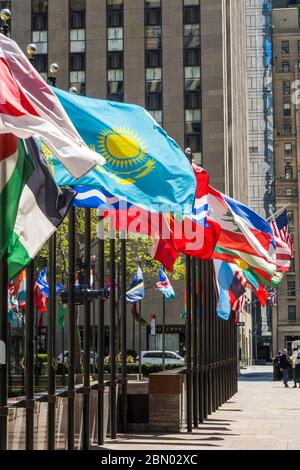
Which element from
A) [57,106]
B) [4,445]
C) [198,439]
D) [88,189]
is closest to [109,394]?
[198,439]

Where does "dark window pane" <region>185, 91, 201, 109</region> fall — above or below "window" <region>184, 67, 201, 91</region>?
below

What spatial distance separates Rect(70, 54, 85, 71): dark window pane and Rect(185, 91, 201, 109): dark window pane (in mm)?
8942

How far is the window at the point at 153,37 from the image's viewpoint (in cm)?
7700

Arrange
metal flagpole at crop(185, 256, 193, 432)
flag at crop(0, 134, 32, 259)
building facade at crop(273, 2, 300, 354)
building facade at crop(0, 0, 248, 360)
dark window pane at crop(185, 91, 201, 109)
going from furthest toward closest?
building facade at crop(273, 2, 300, 354)
dark window pane at crop(185, 91, 201, 109)
building facade at crop(0, 0, 248, 360)
metal flagpole at crop(185, 256, 193, 432)
flag at crop(0, 134, 32, 259)

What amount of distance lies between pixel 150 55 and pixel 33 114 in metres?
69.4

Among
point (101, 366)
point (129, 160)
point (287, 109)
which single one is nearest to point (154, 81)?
point (101, 366)

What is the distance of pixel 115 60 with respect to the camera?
77188 mm

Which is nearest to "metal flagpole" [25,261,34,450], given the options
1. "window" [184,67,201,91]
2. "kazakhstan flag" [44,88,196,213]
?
"kazakhstan flag" [44,88,196,213]

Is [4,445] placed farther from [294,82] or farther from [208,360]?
[294,82]

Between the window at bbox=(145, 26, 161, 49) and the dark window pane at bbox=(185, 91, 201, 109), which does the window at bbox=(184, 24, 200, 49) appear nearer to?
the window at bbox=(145, 26, 161, 49)

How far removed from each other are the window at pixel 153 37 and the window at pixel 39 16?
335 inches

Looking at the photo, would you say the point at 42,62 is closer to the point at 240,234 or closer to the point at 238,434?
the point at 240,234

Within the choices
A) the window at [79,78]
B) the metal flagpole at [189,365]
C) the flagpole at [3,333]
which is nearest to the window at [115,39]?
the window at [79,78]

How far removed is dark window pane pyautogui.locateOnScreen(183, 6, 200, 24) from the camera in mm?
76625
